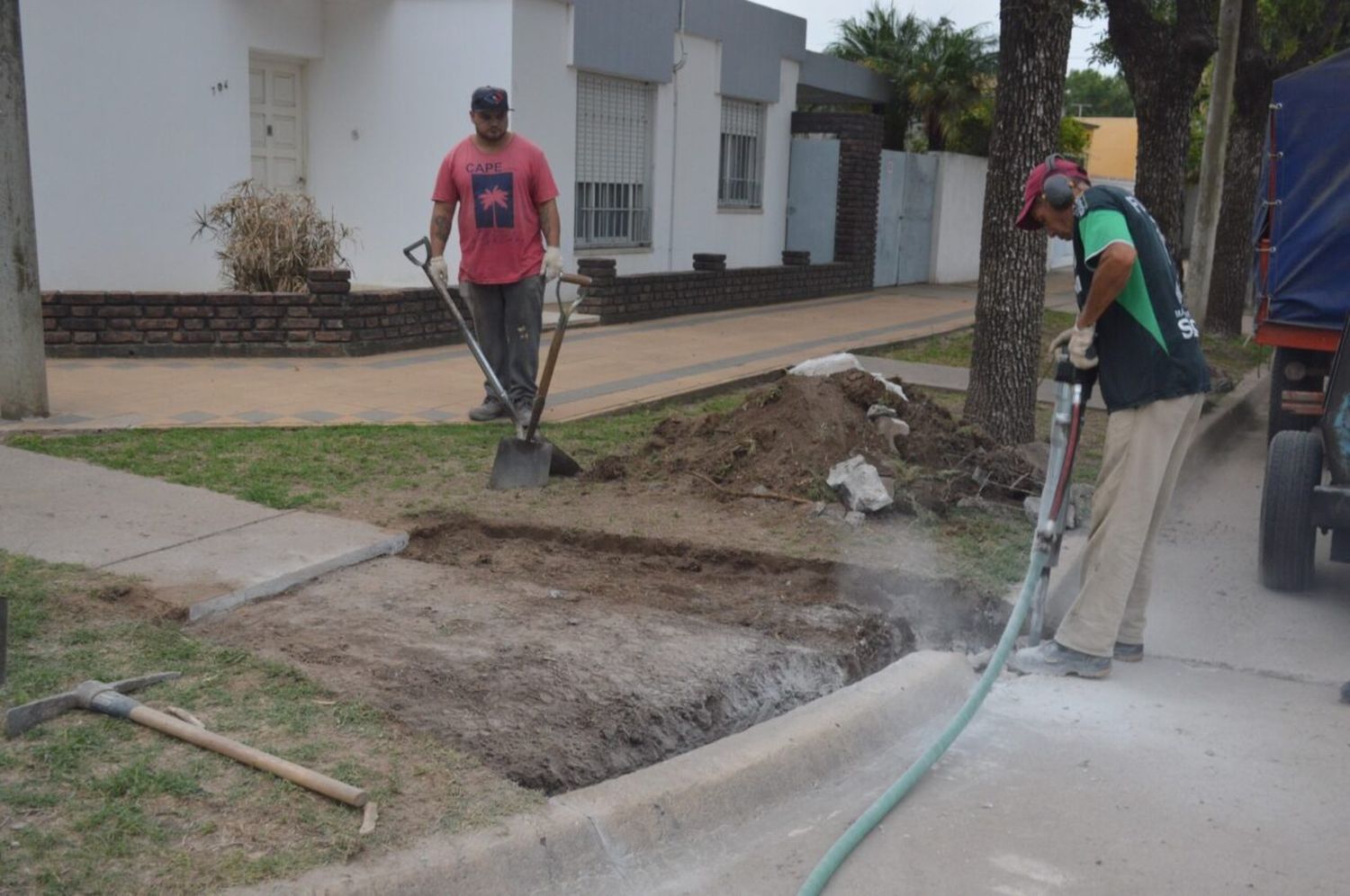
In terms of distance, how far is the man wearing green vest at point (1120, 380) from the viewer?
4.71 metres

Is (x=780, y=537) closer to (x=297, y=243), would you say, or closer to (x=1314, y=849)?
(x=1314, y=849)

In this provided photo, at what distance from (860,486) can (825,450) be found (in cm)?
54

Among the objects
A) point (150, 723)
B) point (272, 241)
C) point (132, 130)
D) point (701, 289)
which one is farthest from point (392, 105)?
point (150, 723)

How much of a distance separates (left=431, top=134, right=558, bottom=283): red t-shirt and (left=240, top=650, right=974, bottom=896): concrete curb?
4281 millimetres

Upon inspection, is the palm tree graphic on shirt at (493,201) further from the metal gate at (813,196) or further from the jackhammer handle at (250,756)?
the metal gate at (813,196)

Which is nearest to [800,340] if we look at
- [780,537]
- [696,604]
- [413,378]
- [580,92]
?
[580,92]

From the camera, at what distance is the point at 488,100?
779 centimetres

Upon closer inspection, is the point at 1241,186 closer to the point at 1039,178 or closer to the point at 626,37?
the point at 626,37

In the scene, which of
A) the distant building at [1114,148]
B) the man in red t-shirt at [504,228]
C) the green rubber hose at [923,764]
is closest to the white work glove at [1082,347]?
the green rubber hose at [923,764]

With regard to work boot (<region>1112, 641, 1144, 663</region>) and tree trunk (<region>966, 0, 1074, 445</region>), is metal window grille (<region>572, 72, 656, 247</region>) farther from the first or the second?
work boot (<region>1112, 641, 1144, 663</region>)

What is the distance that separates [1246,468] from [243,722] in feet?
24.5

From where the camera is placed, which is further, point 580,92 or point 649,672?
point 580,92

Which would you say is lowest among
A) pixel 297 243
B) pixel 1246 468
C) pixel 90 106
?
pixel 1246 468

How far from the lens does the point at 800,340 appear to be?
1381 centimetres
